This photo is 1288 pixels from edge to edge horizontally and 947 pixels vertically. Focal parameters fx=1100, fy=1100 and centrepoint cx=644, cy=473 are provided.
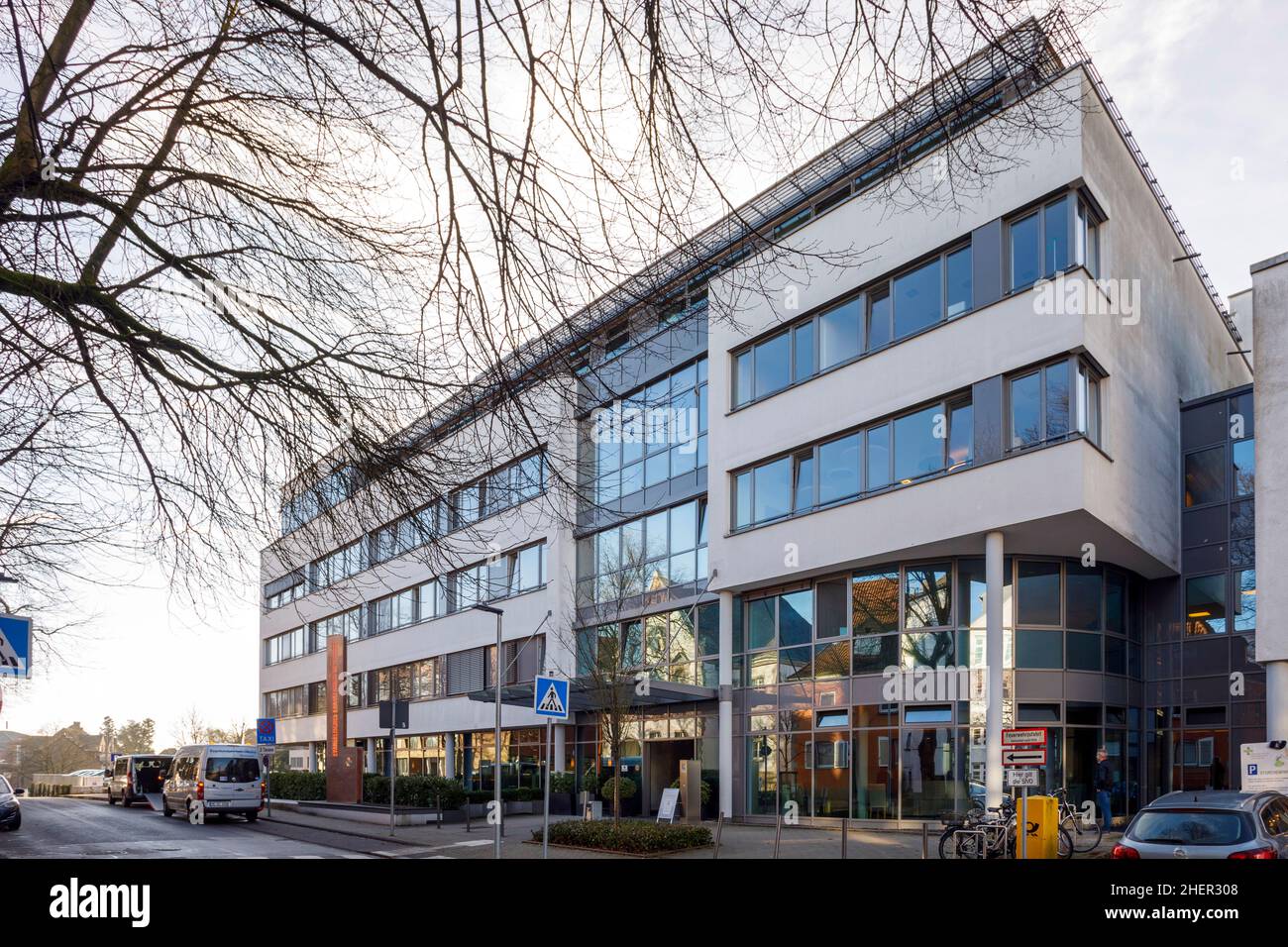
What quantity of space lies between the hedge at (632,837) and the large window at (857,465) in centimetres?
869

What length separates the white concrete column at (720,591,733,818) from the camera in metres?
28.0

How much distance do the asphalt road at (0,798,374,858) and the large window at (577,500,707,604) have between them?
1019 cm

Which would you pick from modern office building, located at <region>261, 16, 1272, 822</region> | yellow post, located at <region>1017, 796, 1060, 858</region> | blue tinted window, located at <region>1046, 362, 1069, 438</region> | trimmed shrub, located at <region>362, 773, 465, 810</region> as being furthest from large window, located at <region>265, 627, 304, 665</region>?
yellow post, located at <region>1017, 796, 1060, 858</region>

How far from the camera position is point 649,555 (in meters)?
32.1

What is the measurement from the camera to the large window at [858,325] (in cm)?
2405

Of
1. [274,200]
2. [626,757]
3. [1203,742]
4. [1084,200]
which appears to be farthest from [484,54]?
[626,757]

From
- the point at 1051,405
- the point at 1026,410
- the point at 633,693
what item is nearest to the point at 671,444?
the point at 633,693

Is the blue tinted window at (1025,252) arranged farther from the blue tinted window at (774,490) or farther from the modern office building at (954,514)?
the blue tinted window at (774,490)

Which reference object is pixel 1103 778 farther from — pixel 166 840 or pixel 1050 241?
pixel 166 840

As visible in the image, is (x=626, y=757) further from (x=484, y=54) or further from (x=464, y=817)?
(x=484, y=54)

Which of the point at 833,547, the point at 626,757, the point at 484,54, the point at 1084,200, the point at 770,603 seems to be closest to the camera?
the point at 484,54

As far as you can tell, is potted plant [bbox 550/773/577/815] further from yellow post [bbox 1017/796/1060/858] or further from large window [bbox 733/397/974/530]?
yellow post [bbox 1017/796/1060/858]

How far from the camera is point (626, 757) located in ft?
106
